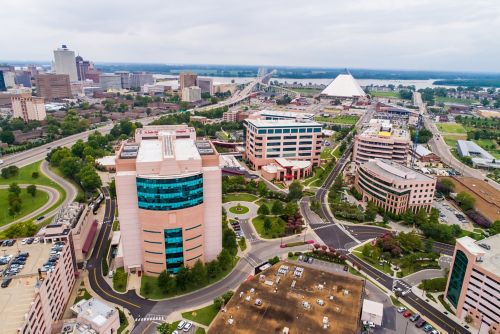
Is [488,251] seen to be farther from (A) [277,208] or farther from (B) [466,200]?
(A) [277,208]

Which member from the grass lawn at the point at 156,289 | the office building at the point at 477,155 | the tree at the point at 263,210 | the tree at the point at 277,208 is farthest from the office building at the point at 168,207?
the office building at the point at 477,155

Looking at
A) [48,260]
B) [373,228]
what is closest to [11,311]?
[48,260]

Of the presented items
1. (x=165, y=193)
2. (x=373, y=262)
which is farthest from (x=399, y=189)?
(x=165, y=193)

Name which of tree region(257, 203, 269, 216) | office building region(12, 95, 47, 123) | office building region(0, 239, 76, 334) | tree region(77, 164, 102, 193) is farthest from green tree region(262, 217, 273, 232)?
office building region(12, 95, 47, 123)

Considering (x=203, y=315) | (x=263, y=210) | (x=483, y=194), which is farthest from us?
(x=483, y=194)

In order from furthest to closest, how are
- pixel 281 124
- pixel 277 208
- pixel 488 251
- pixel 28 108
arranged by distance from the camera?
pixel 28 108
pixel 281 124
pixel 277 208
pixel 488 251

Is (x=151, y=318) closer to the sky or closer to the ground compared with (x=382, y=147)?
closer to the ground

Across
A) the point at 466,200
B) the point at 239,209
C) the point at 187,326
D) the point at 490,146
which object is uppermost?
the point at 466,200
